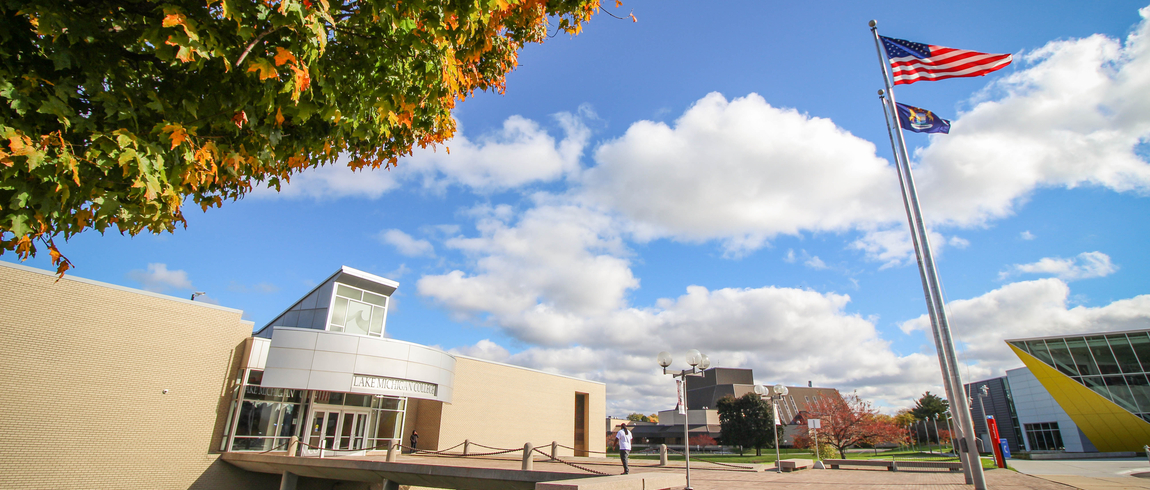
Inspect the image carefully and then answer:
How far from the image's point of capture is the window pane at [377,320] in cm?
2628

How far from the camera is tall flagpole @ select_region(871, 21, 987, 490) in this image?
10.9 m

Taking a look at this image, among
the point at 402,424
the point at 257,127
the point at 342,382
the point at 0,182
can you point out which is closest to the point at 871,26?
the point at 257,127

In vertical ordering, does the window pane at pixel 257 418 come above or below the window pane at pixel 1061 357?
below

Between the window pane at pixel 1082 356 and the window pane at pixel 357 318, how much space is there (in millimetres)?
46493

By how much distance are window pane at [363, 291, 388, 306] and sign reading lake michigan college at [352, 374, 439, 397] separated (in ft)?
16.4

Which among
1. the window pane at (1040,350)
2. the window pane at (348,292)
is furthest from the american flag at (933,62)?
the window pane at (1040,350)

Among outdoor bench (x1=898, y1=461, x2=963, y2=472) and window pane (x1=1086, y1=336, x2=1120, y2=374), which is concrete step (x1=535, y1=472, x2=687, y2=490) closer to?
outdoor bench (x1=898, y1=461, x2=963, y2=472)

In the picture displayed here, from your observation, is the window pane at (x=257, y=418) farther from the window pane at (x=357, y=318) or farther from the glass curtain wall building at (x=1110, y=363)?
the glass curtain wall building at (x=1110, y=363)

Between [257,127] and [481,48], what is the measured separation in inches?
88.4

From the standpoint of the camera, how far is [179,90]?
4.43 m

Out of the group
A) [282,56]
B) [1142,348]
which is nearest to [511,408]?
[282,56]

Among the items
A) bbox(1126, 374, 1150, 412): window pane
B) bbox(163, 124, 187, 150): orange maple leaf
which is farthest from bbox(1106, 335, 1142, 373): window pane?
bbox(163, 124, 187, 150): orange maple leaf

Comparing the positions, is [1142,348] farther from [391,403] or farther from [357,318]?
[357,318]

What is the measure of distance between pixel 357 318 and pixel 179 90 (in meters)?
22.9
